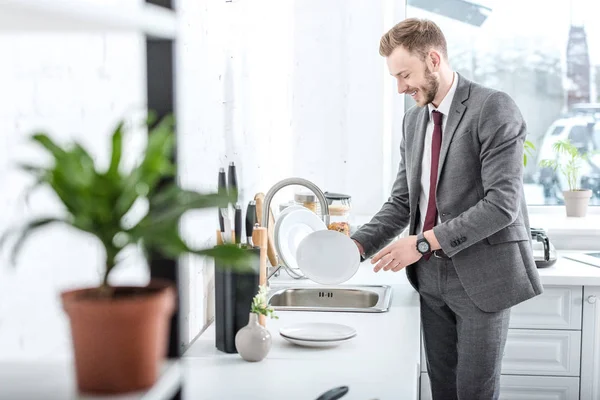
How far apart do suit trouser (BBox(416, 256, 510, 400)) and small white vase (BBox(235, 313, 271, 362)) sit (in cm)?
90

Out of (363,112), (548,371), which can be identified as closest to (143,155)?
(548,371)

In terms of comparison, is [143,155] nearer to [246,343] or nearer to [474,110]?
[246,343]

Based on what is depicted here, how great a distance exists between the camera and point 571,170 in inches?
151

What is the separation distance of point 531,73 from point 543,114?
0.69 ft

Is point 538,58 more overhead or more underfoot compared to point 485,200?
more overhead

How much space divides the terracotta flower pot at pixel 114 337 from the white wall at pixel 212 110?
0.26 meters

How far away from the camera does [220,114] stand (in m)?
2.33

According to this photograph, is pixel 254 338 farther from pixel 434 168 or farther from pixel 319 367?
pixel 434 168

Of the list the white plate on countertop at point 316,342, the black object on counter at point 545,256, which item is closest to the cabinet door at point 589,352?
the black object on counter at point 545,256

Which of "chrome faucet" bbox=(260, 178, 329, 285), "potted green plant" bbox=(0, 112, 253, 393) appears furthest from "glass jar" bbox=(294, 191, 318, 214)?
"potted green plant" bbox=(0, 112, 253, 393)

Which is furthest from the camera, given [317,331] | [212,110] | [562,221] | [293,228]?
[562,221]

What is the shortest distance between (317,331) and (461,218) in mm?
608

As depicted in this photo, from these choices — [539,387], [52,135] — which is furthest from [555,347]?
[52,135]

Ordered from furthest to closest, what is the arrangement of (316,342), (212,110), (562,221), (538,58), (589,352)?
1. (538,58)
2. (562,221)
3. (589,352)
4. (212,110)
5. (316,342)
